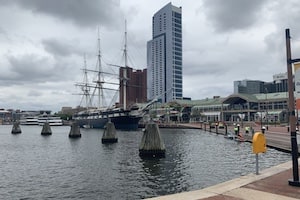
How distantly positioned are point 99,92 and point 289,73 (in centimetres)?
14599

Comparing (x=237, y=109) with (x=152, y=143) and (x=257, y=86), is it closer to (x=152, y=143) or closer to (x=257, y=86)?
(x=257, y=86)

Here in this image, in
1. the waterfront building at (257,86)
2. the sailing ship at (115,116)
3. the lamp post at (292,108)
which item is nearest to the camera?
the lamp post at (292,108)

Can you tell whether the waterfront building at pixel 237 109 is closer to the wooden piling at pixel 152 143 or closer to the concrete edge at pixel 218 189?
the wooden piling at pixel 152 143

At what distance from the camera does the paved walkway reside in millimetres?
9930

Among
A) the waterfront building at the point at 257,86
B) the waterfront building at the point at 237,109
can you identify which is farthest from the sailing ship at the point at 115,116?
the waterfront building at the point at 257,86

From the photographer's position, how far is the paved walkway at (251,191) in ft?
32.6

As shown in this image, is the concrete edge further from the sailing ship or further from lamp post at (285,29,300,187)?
the sailing ship

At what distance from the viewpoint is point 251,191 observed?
10688 mm

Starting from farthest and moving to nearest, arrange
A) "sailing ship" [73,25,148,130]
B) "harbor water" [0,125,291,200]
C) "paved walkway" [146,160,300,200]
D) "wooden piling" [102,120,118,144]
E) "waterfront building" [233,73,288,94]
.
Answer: "waterfront building" [233,73,288,94] < "sailing ship" [73,25,148,130] < "wooden piling" [102,120,118,144] < "harbor water" [0,125,291,200] < "paved walkway" [146,160,300,200]

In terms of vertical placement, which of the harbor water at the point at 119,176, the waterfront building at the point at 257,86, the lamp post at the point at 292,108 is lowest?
the harbor water at the point at 119,176

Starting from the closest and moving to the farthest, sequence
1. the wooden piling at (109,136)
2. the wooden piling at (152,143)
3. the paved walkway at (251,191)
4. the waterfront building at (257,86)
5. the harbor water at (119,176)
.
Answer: the paved walkway at (251,191) → the harbor water at (119,176) → the wooden piling at (152,143) → the wooden piling at (109,136) → the waterfront building at (257,86)

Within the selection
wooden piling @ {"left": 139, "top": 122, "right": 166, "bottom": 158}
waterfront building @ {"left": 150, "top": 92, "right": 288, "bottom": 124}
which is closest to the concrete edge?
wooden piling @ {"left": 139, "top": 122, "right": 166, "bottom": 158}

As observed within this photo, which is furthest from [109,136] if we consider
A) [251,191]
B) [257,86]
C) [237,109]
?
[257,86]

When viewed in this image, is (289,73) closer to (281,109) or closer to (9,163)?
(9,163)
